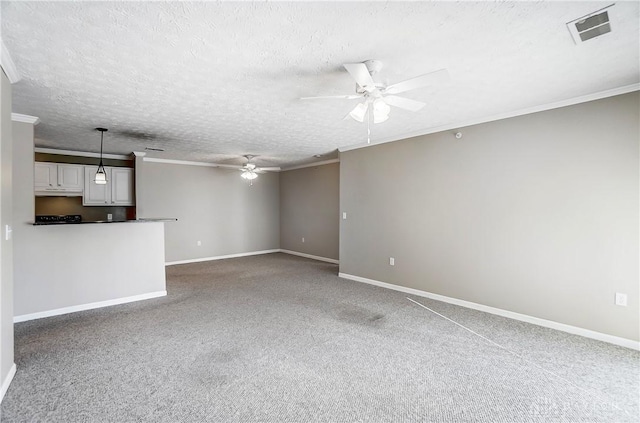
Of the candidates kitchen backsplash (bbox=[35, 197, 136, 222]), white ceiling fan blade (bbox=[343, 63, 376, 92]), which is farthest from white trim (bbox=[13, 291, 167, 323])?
white ceiling fan blade (bbox=[343, 63, 376, 92])

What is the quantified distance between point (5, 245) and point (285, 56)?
2595 mm

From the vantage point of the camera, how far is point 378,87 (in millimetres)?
2432

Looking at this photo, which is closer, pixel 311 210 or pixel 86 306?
pixel 86 306

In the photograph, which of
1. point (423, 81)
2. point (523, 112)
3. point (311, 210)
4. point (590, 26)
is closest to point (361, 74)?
point (423, 81)

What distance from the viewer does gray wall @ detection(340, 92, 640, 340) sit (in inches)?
118

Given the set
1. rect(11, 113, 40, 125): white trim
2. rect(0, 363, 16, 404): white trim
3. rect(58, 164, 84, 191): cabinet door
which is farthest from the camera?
rect(58, 164, 84, 191): cabinet door

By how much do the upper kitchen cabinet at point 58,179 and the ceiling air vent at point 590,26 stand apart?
7555 mm

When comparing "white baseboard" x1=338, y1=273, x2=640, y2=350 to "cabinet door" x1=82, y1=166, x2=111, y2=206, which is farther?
"cabinet door" x1=82, y1=166, x2=111, y2=206

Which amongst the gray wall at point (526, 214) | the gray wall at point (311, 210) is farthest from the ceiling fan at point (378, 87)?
the gray wall at point (311, 210)

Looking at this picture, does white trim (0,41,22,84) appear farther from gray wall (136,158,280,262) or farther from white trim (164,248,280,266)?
white trim (164,248,280,266)

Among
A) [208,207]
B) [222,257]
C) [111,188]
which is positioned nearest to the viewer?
[111,188]

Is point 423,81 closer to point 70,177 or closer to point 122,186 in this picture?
point 122,186

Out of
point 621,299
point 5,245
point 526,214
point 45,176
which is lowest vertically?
point 621,299

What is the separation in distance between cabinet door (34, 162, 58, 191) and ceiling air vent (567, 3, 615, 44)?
25.0ft
